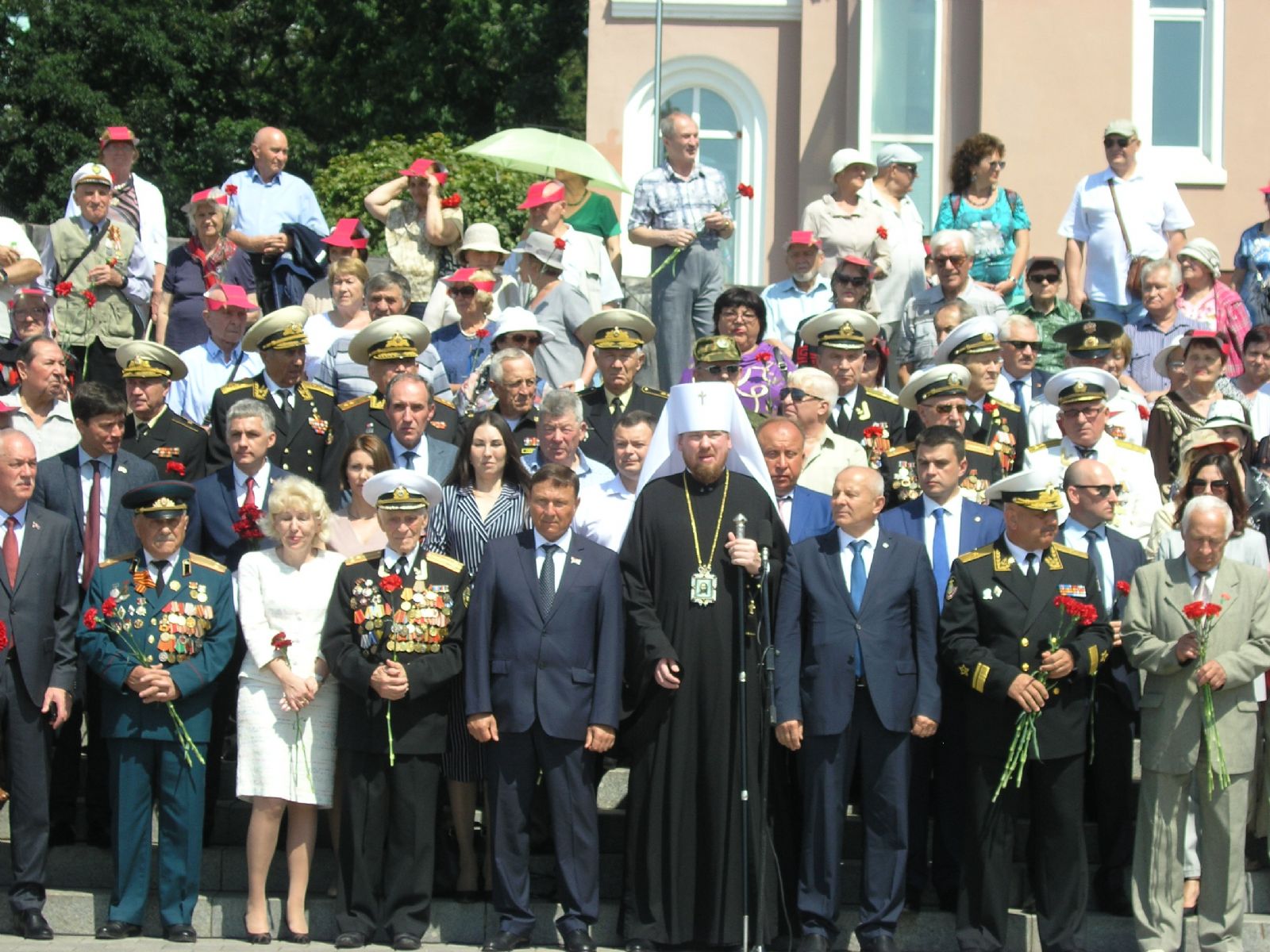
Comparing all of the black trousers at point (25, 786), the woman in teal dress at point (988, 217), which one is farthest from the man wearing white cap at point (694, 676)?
the woman in teal dress at point (988, 217)

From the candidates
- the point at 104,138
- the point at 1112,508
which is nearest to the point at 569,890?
the point at 1112,508

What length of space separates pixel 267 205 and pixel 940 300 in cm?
470

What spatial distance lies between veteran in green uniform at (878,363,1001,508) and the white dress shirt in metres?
2.03

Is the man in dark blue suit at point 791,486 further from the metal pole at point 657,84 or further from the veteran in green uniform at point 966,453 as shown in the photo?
the metal pole at point 657,84

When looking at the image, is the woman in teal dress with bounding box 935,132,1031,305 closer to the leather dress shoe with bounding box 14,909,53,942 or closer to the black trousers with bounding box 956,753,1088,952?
the black trousers with bounding box 956,753,1088,952

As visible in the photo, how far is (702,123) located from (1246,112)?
18.3 feet

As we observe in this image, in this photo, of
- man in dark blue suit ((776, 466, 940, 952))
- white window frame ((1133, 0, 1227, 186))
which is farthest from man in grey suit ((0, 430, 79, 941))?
white window frame ((1133, 0, 1227, 186))

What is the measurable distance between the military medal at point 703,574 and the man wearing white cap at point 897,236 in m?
4.58

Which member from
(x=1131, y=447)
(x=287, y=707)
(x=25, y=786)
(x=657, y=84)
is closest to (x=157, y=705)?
(x=287, y=707)

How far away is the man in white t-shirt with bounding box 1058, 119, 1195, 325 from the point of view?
14.5 meters

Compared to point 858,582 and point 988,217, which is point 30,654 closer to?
point 858,582

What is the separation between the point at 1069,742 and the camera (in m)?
9.18

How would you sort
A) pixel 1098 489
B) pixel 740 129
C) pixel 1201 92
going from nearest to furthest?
pixel 1098 489, pixel 1201 92, pixel 740 129

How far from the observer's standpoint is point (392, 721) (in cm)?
925
